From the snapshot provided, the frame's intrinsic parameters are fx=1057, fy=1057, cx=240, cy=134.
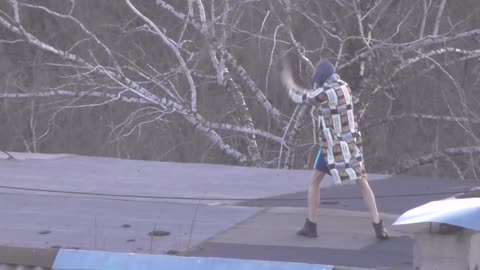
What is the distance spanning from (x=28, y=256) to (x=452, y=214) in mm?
2823

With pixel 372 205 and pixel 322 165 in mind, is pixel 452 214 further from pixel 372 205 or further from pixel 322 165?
pixel 322 165

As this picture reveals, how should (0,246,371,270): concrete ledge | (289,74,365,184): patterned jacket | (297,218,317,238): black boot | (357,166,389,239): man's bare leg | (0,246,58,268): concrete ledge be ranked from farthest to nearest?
1. (297,218,317,238): black boot
2. (357,166,389,239): man's bare leg
3. (289,74,365,184): patterned jacket
4. (0,246,58,268): concrete ledge
5. (0,246,371,270): concrete ledge

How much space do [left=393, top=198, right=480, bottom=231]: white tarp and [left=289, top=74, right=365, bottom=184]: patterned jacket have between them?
5.68 ft

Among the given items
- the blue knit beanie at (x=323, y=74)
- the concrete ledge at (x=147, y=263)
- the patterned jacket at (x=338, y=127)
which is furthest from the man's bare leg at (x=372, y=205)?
the concrete ledge at (x=147, y=263)

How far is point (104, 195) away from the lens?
10719 millimetres

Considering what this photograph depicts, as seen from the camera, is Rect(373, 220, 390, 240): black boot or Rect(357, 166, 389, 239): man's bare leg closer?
Rect(357, 166, 389, 239): man's bare leg

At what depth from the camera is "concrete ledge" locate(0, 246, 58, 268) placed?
271 inches

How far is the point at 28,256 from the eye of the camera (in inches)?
277

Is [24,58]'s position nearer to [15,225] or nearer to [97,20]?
[97,20]

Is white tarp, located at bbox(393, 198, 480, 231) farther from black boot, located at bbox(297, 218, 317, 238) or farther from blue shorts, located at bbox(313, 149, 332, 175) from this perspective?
black boot, located at bbox(297, 218, 317, 238)

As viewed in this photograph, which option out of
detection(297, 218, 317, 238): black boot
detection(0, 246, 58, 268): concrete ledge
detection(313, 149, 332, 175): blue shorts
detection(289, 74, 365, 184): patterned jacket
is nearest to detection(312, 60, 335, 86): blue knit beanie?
detection(289, 74, 365, 184): patterned jacket

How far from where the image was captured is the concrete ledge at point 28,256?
689 centimetres

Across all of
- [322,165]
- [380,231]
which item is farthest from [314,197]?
[380,231]

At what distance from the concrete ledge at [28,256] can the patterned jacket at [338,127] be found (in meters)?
2.33
